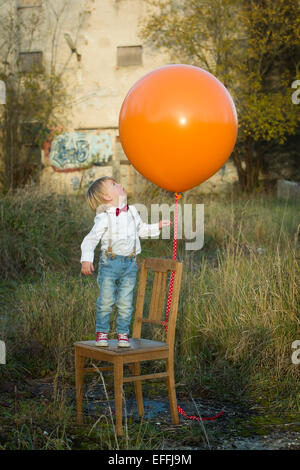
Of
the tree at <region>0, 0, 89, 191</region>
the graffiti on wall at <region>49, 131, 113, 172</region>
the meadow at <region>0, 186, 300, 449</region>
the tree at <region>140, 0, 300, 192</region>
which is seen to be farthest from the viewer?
the graffiti on wall at <region>49, 131, 113, 172</region>

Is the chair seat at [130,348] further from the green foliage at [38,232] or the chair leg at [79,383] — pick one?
the green foliage at [38,232]

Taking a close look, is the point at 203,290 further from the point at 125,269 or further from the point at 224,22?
the point at 224,22

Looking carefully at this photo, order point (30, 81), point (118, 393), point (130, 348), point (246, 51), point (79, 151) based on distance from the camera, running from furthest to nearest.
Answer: point (79, 151)
point (30, 81)
point (246, 51)
point (130, 348)
point (118, 393)

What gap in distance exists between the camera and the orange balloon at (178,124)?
3383 mm

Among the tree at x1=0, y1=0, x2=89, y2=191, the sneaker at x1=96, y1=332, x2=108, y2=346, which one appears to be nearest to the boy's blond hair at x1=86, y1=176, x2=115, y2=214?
the sneaker at x1=96, y1=332, x2=108, y2=346

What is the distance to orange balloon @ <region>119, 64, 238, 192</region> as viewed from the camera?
11.1 ft

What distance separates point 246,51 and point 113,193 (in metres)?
13.1

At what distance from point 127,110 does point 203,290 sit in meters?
2.13

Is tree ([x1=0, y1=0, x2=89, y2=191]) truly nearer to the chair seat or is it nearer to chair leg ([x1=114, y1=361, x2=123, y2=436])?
the chair seat

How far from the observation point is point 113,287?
A: 3500mm

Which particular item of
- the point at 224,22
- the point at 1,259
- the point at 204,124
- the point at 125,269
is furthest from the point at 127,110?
the point at 224,22

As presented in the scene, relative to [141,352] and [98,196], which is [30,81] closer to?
[98,196]

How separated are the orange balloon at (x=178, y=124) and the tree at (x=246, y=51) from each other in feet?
37.1

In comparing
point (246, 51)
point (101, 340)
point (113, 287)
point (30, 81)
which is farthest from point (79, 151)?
point (101, 340)
